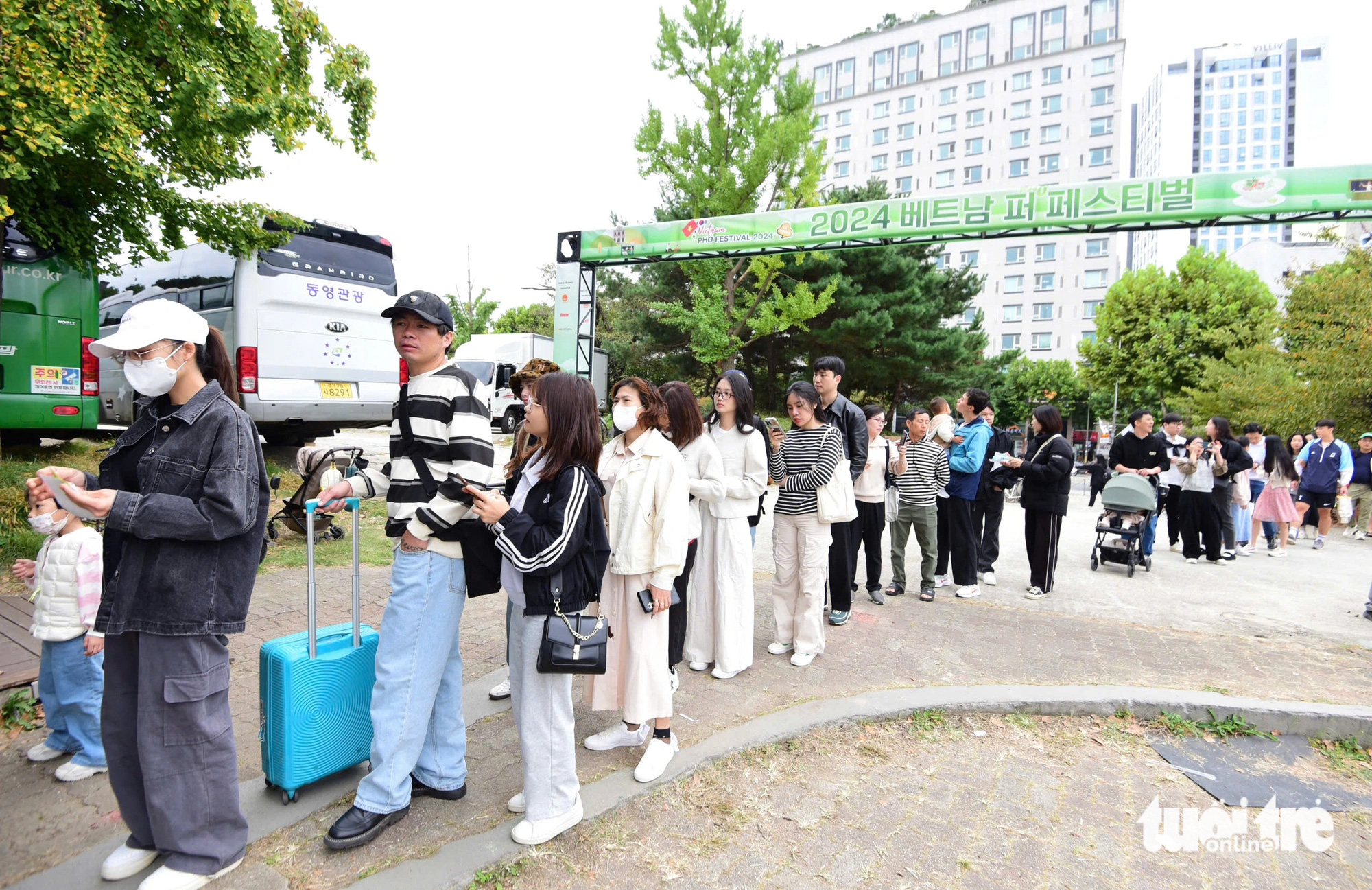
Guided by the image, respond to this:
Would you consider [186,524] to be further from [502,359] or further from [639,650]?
[502,359]

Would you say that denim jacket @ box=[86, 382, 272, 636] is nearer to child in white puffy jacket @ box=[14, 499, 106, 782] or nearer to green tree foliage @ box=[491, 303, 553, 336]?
child in white puffy jacket @ box=[14, 499, 106, 782]

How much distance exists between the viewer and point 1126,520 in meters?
8.27

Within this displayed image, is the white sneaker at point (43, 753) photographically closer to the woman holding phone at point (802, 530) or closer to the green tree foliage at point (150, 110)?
the woman holding phone at point (802, 530)

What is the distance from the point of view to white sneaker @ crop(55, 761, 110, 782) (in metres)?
3.06

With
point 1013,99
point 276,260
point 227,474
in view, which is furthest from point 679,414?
point 1013,99

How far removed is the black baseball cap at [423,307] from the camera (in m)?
2.65

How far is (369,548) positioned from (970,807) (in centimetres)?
641

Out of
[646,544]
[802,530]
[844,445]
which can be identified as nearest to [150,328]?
[646,544]

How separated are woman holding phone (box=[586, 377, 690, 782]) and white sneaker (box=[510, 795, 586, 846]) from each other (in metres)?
0.48

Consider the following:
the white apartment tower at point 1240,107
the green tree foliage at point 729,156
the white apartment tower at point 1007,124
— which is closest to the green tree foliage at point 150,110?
the green tree foliage at point 729,156

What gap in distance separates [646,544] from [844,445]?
7.75 ft

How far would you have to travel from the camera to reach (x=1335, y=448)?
10789 millimetres

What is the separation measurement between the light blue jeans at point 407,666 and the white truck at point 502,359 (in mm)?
16564

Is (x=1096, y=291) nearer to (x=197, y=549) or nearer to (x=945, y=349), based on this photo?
(x=945, y=349)
